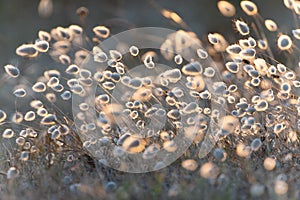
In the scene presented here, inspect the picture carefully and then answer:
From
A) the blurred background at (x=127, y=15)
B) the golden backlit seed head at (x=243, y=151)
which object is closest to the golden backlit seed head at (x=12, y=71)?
the golden backlit seed head at (x=243, y=151)

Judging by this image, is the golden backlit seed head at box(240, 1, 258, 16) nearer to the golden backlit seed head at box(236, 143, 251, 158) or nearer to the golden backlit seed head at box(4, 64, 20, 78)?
the golden backlit seed head at box(236, 143, 251, 158)

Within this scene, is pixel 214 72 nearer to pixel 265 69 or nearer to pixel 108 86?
pixel 265 69

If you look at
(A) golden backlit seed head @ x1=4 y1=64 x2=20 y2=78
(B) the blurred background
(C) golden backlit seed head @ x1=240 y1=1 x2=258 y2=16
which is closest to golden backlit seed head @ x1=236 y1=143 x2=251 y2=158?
(C) golden backlit seed head @ x1=240 y1=1 x2=258 y2=16

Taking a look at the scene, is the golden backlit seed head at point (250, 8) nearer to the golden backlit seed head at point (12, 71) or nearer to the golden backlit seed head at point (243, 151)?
the golden backlit seed head at point (243, 151)

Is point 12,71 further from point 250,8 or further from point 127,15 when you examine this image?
point 127,15

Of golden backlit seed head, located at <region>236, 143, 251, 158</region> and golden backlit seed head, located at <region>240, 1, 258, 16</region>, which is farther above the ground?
golden backlit seed head, located at <region>240, 1, 258, 16</region>

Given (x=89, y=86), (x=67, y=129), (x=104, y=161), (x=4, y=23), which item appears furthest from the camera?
(x=4, y=23)

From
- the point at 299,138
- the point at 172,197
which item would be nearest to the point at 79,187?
the point at 172,197

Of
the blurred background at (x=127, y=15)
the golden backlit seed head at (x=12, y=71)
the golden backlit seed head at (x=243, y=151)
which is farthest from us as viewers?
the blurred background at (x=127, y=15)
